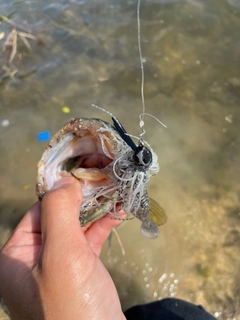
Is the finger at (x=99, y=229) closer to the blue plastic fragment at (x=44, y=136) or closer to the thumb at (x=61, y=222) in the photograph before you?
the thumb at (x=61, y=222)

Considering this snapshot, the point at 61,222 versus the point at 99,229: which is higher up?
the point at 61,222

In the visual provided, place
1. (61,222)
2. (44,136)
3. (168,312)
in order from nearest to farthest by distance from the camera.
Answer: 1. (61,222)
2. (168,312)
3. (44,136)

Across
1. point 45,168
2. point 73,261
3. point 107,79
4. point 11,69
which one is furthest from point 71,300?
point 11,69

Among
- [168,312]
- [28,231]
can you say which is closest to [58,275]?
[28,231]

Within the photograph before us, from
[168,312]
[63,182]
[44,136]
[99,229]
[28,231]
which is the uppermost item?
[63,182]

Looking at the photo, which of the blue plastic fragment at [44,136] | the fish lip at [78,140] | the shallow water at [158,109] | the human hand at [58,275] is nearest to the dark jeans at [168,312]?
the shallow water at [158,109]

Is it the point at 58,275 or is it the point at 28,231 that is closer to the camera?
the point at 58,275

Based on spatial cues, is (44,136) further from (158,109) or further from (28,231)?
(28,231)
